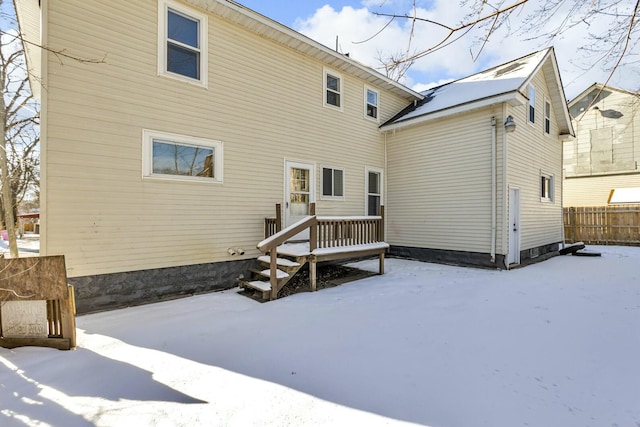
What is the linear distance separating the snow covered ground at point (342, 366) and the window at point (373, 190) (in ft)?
15.9

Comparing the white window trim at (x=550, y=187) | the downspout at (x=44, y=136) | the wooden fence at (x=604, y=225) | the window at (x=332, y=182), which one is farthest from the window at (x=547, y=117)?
the downspout at (x=44, y=136)

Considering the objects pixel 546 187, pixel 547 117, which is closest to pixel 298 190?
pixel 546 187

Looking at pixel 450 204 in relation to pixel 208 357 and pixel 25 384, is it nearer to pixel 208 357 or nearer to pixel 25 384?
pixel 208 357

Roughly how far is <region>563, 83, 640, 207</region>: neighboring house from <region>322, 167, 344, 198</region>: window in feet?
45.2

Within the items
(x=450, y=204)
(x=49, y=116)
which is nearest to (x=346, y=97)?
(x=450, y=204)

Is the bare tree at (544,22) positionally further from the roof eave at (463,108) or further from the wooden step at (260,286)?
the roof eave at (463,108)

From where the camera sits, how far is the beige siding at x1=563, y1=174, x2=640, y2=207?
49.0 feet

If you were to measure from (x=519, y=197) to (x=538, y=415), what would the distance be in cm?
782

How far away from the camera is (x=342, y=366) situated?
3016mm

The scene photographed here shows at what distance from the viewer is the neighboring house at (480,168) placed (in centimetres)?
787

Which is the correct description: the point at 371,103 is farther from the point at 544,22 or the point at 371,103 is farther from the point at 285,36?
the point at 544,22

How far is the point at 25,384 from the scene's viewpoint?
271 centimetres

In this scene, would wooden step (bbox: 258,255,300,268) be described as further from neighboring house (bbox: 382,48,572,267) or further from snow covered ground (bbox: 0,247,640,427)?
neighboring house (bbox: 382,48,572,267)

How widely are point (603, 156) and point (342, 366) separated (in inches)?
780
